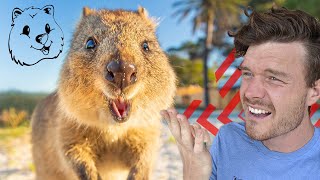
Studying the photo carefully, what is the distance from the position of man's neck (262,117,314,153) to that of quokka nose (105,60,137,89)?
1.68 ft

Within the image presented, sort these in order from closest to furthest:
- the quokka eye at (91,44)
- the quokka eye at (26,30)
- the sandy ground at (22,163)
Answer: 1. the quokka eye at (91,44)
2. the quokka eye at (26,30)
3. the sandy ground at (22,163)

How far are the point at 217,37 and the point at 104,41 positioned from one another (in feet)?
6.71

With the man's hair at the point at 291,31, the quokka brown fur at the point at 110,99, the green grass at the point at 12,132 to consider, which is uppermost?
the man's hair at the point at 291,31

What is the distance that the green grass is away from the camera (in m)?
2.66

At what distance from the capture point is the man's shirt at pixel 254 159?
143 cm

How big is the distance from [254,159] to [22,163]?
2.03 meters

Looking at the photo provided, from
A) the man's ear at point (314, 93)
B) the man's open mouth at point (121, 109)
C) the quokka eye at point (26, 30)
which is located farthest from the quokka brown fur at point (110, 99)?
the man's ear at point (314, 93)

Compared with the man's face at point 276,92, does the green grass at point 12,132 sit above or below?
below

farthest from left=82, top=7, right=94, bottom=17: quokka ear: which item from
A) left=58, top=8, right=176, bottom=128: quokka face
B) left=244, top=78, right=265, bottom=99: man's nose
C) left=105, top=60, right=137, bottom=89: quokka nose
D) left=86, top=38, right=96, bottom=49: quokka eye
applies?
left=244, top=78, right=265, bottom=99: man's nose

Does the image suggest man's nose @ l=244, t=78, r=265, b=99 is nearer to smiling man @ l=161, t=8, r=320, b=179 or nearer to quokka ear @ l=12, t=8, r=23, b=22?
smiling man @ l=161, t=8, r=320, b=179

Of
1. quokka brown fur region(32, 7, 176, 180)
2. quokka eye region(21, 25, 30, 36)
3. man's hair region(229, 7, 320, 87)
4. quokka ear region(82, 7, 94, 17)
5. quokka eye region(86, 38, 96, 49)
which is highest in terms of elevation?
man's hair region(229, 7, 320, 87)

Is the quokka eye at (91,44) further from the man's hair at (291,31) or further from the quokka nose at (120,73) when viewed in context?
the man's hair at (291,31)

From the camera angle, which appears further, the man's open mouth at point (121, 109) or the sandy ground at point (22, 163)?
the sandy ground at point (22, 163)

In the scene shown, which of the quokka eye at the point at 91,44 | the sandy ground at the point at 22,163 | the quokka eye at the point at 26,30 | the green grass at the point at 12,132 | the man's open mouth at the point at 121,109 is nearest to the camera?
the man's open mouth at the point at 121,109
